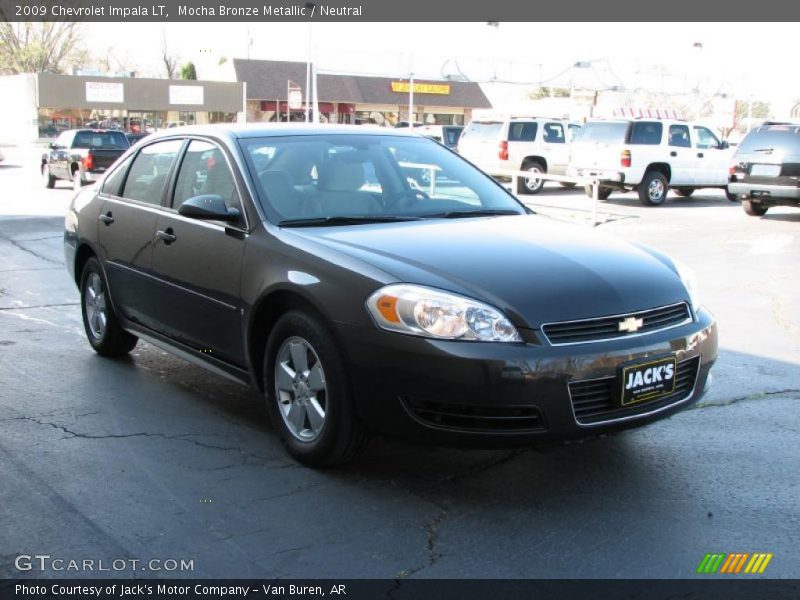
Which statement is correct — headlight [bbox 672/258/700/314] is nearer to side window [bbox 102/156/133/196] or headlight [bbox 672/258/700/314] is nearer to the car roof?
the car roof

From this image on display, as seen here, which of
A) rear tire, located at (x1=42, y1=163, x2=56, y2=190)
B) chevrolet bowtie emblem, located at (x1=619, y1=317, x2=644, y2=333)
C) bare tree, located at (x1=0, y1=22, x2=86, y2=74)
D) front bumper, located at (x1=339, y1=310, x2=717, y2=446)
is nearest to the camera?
front bumper, located at (x1=339, y1=310, x2=717, y2=446)

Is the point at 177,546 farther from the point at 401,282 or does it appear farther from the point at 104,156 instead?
the point at 104,156

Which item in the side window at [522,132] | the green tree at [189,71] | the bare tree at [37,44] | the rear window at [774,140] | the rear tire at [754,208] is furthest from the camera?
the green tree at [189,71]

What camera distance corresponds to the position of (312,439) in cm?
432

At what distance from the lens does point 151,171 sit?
598 centimetres

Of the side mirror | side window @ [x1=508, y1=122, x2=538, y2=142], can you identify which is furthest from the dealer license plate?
side window @ [x1=508, y1=122, x2=538, y2=142]

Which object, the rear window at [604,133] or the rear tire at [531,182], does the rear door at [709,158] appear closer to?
the rear window at [604,133]

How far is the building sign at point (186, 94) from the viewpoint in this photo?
5825 centimetres

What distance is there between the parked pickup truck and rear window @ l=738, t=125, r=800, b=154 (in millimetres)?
15284

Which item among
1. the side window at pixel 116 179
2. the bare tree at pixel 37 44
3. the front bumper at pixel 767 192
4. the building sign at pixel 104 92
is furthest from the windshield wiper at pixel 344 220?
the bare tree at pixel 37 44

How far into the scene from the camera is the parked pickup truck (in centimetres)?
2417

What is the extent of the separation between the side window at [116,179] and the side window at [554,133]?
1915 centimetres

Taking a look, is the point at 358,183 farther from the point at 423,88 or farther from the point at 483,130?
the point at 423,88

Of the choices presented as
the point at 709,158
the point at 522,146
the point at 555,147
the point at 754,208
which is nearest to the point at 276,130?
the point at 754,208
